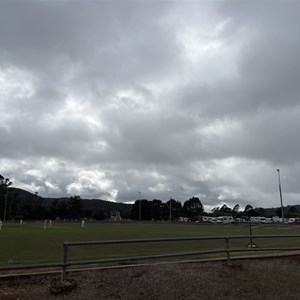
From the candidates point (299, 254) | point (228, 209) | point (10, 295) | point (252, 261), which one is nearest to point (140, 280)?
point (10, 295)

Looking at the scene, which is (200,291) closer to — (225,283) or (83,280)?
(225,283)

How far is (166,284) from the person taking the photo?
8.53 metres

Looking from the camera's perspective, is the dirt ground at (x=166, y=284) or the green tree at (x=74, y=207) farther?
the green tree at (x=74, y=207)

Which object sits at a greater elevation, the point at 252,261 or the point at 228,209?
the point at 228,209

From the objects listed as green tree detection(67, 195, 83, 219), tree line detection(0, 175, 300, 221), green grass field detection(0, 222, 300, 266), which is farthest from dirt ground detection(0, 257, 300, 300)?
green tree detection(67, 195, 83, 219)

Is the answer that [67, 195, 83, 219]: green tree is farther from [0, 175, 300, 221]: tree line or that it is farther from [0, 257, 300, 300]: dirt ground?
[0, 257, 300, 300]: dirt ground

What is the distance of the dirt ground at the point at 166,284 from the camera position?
26.1ft

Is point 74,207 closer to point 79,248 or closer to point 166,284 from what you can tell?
point 79,248

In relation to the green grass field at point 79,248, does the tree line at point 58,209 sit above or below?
above

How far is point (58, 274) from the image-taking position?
8.67 m

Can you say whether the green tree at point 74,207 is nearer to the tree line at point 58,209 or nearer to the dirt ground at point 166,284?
the tree line at point 58,209

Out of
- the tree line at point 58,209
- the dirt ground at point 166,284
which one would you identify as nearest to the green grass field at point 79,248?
the dirt ground at point 166,284

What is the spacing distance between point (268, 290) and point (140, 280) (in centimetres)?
270

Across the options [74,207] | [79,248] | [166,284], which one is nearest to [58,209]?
[74,207]
